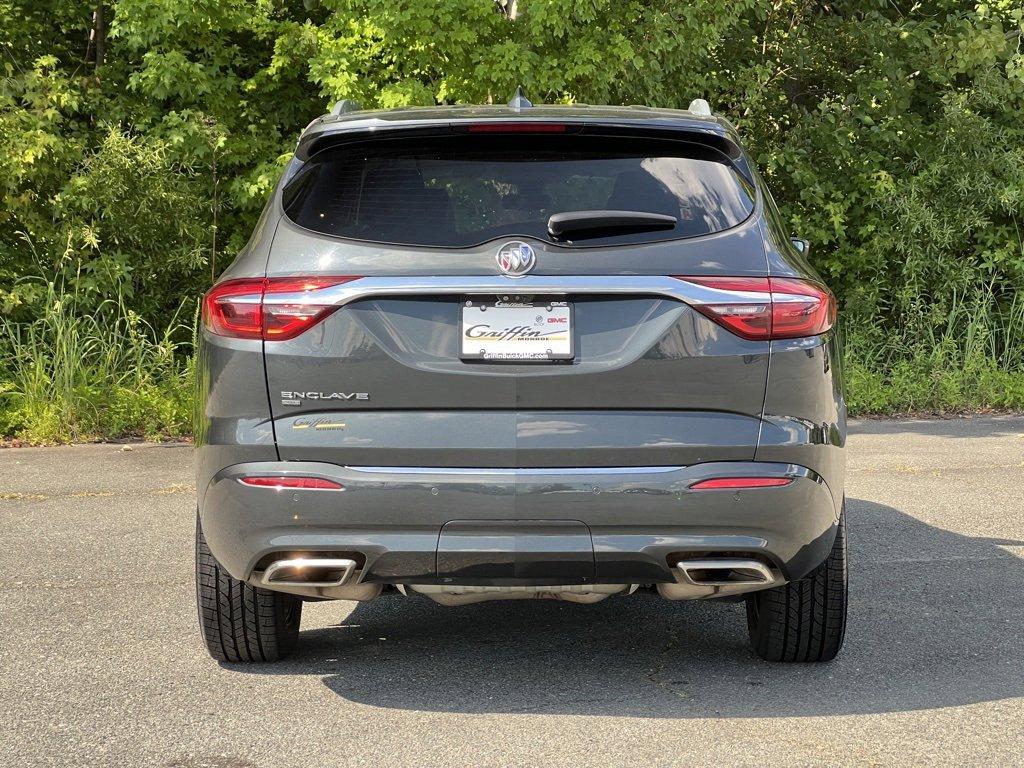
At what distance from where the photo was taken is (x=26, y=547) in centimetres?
627

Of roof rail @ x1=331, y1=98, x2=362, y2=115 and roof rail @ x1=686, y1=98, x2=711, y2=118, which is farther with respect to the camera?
roof rail @ x1=331, y1=98, x2=362, y2=115

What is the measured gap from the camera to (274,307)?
368 centimetres

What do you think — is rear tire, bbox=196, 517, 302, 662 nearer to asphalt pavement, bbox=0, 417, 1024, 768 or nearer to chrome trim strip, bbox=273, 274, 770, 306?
asphalt pavement, bbox=0, 417, 1024, 768

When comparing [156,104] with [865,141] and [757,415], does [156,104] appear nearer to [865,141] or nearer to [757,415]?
A: [865,141]

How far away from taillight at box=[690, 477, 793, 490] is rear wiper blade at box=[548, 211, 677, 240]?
28.2 inches

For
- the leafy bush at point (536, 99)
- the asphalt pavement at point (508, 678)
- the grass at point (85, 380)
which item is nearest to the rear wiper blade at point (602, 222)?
the asphalt pavement at point (508, 678)

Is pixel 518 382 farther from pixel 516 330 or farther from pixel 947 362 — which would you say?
pixel 947 362

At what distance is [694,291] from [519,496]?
0.72 metres

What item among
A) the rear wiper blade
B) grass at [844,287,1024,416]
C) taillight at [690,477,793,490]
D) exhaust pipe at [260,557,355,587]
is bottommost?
grass at [844,287,1024,416]

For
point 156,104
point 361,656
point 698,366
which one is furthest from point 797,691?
point 156,104

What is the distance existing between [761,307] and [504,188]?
0.78 metres

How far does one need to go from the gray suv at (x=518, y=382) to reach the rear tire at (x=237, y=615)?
339mm

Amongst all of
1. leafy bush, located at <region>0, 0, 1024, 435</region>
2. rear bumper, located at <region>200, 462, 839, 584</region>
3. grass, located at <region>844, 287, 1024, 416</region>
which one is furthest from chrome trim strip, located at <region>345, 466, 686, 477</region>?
grass, located at <region>844, 287, 1024, 416</region>

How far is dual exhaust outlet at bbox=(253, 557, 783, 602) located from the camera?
3.71m
